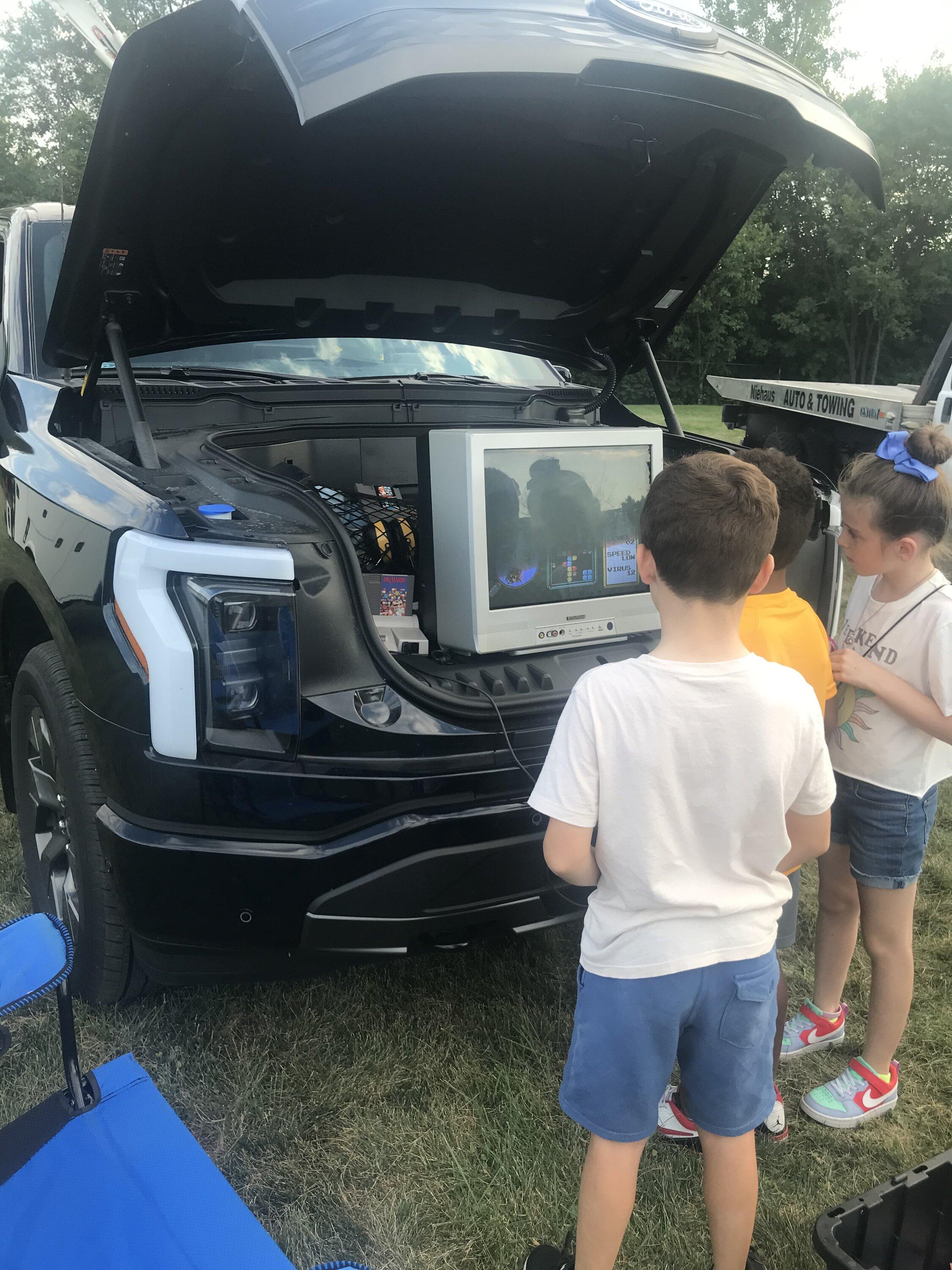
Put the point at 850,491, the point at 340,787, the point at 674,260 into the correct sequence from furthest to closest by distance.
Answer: the point at 674,260
the point at 850,491
the point at 340,787

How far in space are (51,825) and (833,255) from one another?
30336 mm

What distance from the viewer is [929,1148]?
2.04 metres

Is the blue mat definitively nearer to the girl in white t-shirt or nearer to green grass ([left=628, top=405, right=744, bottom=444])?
the girl in white t-shirt

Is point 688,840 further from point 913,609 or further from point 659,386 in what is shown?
point 659,386

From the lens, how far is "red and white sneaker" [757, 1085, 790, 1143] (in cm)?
205

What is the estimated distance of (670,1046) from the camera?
150 centimetres

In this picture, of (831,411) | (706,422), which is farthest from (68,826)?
(706,422)

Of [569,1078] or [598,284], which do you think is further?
[598,284]

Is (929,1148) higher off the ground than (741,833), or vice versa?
(741,833)

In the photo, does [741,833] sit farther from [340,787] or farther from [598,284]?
[598,284]

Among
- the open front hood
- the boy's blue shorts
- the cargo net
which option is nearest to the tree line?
the open front hood

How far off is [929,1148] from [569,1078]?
103 cm

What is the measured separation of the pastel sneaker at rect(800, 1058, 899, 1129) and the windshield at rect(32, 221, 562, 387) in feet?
8.11

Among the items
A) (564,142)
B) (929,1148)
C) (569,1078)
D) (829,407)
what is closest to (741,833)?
(569,1078)
